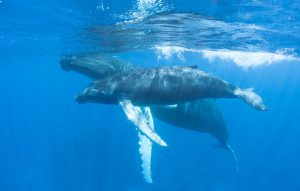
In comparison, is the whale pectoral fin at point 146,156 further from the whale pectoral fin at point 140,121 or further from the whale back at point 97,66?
the whale pectoral fin at point 140,121

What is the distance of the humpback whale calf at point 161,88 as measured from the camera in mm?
11555

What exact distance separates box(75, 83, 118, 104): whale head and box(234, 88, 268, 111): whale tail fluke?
159 inches

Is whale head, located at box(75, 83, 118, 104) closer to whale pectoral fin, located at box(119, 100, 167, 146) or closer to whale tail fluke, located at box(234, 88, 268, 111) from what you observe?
whale pectoral fin, located at box(119, 100, 167, 146)

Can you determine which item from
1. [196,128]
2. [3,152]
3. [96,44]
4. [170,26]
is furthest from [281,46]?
[3,152]

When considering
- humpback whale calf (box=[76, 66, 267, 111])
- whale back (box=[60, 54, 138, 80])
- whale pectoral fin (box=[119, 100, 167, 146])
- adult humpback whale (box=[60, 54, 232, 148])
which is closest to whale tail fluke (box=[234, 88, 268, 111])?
humpback whale calf (box=[76, 66, 267, 111])

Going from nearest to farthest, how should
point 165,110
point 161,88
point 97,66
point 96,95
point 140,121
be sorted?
1. point 140,121
2. point 161,88
3. point 96,95
4. point 165,110
5. point 97,66

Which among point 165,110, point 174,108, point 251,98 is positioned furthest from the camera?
point 165,110

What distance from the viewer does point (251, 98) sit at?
11.2 m

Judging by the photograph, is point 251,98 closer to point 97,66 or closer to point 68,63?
point 97,66

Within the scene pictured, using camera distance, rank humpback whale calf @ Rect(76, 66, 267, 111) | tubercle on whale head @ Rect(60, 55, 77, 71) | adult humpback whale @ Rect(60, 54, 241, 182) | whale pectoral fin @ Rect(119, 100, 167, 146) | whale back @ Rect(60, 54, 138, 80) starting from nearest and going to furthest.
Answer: whale pectoral fin @ Rect(119, 100, 167, 146), humpback whale calf @ Rect(76, 66, 267, 111), adult humpback whale @ Rect(60, 54, 241, 182), whale back @ Rect(60, 54, 138, 80), tubercle on whale head @ Rect(60, 55, 77, 71)

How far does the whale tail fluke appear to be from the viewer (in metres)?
10.8

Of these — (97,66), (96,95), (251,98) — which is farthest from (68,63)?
(251,98)

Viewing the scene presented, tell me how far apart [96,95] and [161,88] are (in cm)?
225

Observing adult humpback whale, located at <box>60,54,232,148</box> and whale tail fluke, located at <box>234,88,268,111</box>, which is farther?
adult humpback whale, located at <box>60,54,232,148</box>
